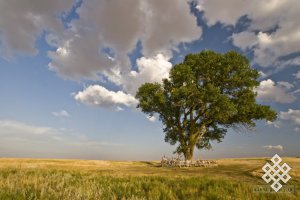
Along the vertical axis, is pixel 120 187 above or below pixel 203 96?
below

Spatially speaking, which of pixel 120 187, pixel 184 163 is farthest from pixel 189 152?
pixel 120 187

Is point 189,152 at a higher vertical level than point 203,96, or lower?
lower

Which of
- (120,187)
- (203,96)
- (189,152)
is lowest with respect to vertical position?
(120,187)

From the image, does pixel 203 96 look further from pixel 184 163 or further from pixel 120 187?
pixel 120 187

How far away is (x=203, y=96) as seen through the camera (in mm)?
39812

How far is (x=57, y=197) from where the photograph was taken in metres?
7.85

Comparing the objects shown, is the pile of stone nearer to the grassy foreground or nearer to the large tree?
the large tree

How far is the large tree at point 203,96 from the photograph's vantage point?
135 feet

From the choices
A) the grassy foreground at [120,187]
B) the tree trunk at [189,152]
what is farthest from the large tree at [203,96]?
the grassy foreground at [120,187]

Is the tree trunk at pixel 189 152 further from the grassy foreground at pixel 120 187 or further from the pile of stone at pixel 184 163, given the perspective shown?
the grassy foreground at pixel 120 187

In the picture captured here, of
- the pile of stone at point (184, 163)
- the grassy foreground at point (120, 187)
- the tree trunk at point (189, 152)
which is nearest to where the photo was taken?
the grassy foreground at point (120, 187)

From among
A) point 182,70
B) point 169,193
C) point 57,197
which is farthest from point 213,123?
point 57,197

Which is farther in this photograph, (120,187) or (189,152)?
(189,152)

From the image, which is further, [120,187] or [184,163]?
[184,163]
